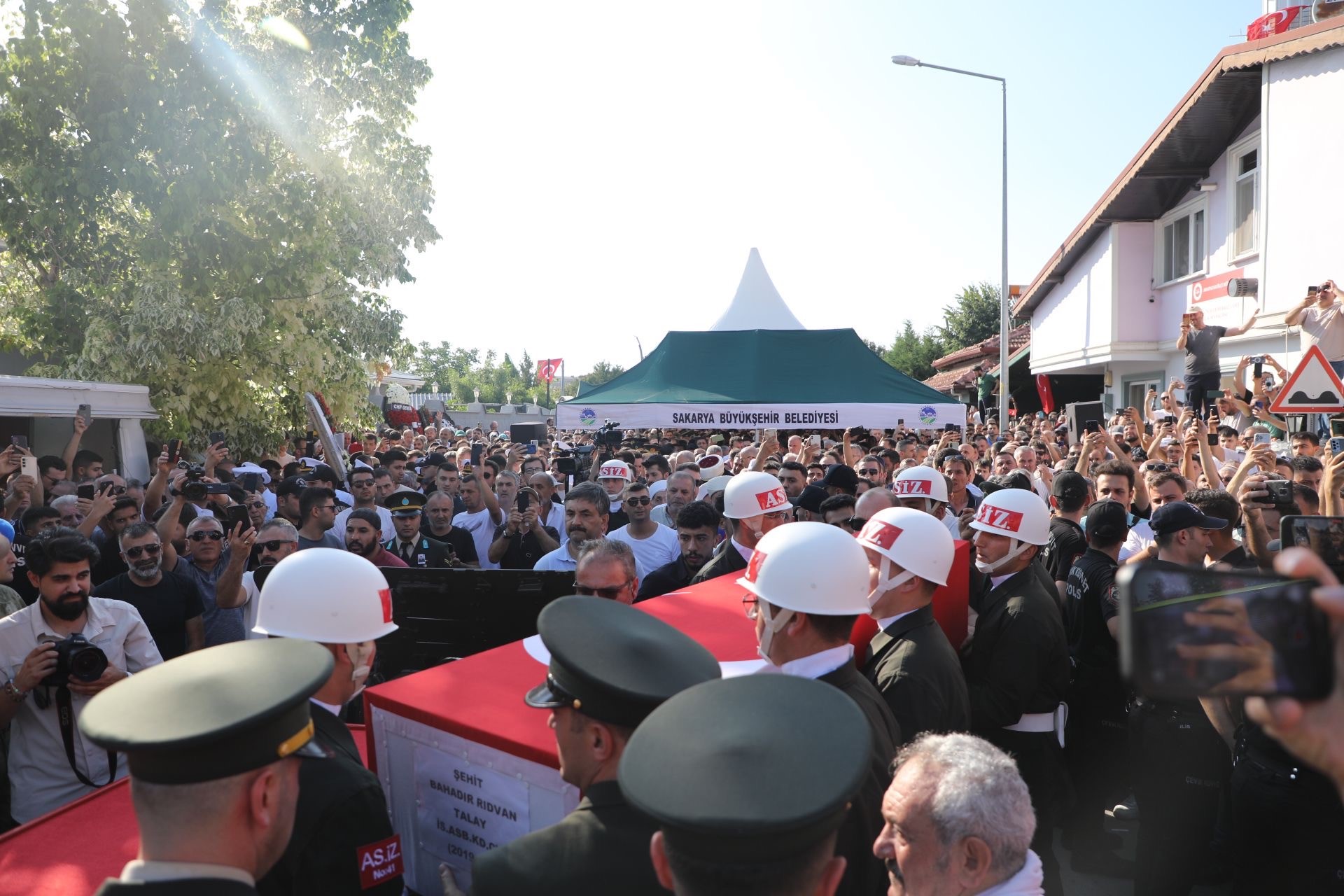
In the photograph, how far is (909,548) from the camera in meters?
3.59

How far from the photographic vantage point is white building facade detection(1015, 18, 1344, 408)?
13.2 m

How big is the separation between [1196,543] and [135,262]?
14.4 m

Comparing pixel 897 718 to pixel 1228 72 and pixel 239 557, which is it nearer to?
pixel 239 557

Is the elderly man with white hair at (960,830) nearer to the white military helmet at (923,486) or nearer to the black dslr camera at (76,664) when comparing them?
the black dslr camera at (76,664)

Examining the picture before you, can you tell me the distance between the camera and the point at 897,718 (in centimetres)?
328

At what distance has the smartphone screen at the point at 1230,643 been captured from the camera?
108 cm

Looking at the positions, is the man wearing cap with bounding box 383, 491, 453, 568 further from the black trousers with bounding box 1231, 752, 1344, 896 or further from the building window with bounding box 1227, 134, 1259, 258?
the building window with bounding box 1227, 134, 1259, 258

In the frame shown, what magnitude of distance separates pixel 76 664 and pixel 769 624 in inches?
111

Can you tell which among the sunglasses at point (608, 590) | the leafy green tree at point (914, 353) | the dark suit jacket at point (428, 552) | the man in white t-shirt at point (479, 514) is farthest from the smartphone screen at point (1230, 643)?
the leafy green tree at point (914, 353)

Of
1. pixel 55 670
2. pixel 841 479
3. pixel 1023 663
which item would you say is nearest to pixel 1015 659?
pixel 1023 663

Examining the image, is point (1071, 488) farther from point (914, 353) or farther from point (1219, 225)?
point (914, 353)

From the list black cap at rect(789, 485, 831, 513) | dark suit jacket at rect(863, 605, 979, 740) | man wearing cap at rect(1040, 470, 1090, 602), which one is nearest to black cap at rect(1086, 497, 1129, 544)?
man wearing cap at rect(1040, 470, 1090, 602)

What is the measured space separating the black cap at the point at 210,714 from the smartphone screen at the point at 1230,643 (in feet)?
4.89

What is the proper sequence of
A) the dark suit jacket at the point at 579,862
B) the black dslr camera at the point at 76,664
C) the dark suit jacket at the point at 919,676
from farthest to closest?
the black dslr camera at the point at 76,664, the dark suit jacket at the point at 919,676, the dark suit jacket at the point at 579,862
